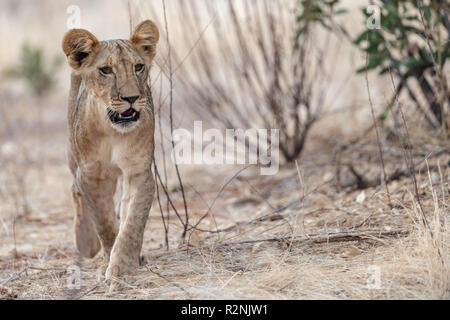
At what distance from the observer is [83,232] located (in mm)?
3740

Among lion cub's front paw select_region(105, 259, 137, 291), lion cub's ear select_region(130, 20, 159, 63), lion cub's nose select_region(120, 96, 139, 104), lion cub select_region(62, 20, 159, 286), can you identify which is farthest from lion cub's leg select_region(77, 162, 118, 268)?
lion cub's ear select_region(130, 20, 159, 63)

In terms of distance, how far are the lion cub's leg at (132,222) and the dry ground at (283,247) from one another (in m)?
0.09

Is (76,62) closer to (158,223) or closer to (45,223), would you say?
(158,223)

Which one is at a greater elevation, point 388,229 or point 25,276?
point 388,229

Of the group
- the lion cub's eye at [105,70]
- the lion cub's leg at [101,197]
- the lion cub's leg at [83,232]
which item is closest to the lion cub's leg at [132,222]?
the lion cub's leg at [101,197]

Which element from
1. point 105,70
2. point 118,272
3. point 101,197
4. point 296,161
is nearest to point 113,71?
point 105,70

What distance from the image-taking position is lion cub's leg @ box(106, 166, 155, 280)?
305 cm

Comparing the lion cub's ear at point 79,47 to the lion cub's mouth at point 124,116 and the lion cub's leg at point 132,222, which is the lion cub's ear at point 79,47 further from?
the lion cub's leg at point 132,222

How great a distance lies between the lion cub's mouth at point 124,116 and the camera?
2887mm

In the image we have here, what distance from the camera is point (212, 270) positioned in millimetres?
3029

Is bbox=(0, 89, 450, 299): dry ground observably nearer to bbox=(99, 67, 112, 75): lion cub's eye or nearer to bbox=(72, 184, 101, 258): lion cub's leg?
bbox=(72, 184, 101, 258): lion cub's leg
